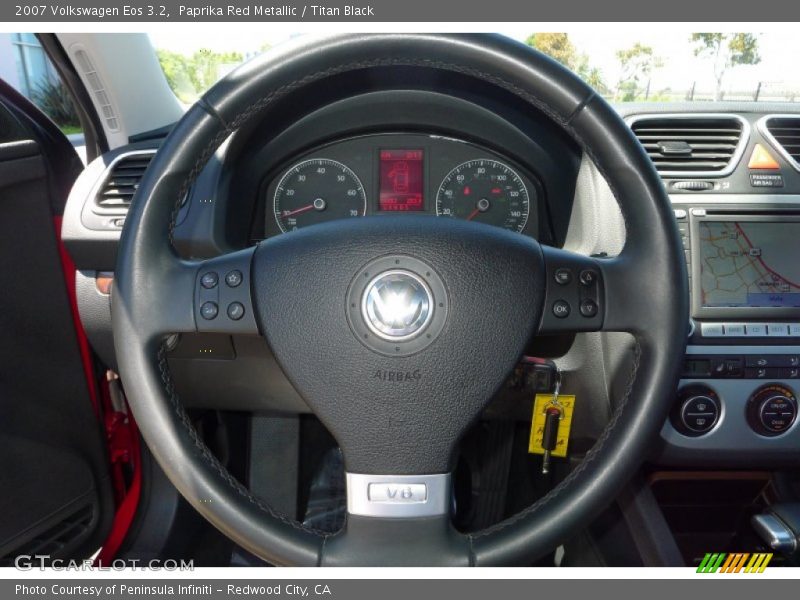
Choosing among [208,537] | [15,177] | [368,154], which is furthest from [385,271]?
[208,537]

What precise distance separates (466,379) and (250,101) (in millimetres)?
517

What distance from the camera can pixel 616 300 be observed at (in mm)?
988

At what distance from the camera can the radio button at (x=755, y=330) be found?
143 cm

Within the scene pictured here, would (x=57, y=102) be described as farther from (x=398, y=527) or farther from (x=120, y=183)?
(x=398, y=527)

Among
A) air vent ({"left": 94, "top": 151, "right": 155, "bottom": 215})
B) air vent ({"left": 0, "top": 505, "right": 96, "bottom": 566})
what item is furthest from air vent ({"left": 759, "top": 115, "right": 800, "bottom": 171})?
air vent ({"left": 0, "top": 505, "right": 96, "bottom": 566})

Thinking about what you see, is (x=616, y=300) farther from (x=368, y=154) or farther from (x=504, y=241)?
(x=368, y=154)

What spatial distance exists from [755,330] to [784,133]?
49 cm

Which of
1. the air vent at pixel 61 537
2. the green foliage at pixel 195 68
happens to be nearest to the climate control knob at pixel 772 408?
the green foliage at pixel 195 68

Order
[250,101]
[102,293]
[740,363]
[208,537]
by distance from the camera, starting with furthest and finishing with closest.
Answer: [208,537] < [102,293] < [740,363] < [250,101]

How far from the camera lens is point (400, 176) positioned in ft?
5.21

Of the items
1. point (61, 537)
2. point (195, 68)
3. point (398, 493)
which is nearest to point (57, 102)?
point (195, 68)

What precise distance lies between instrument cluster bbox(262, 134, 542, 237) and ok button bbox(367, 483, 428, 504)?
776 mm

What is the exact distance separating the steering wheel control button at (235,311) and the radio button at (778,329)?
3.67ft
